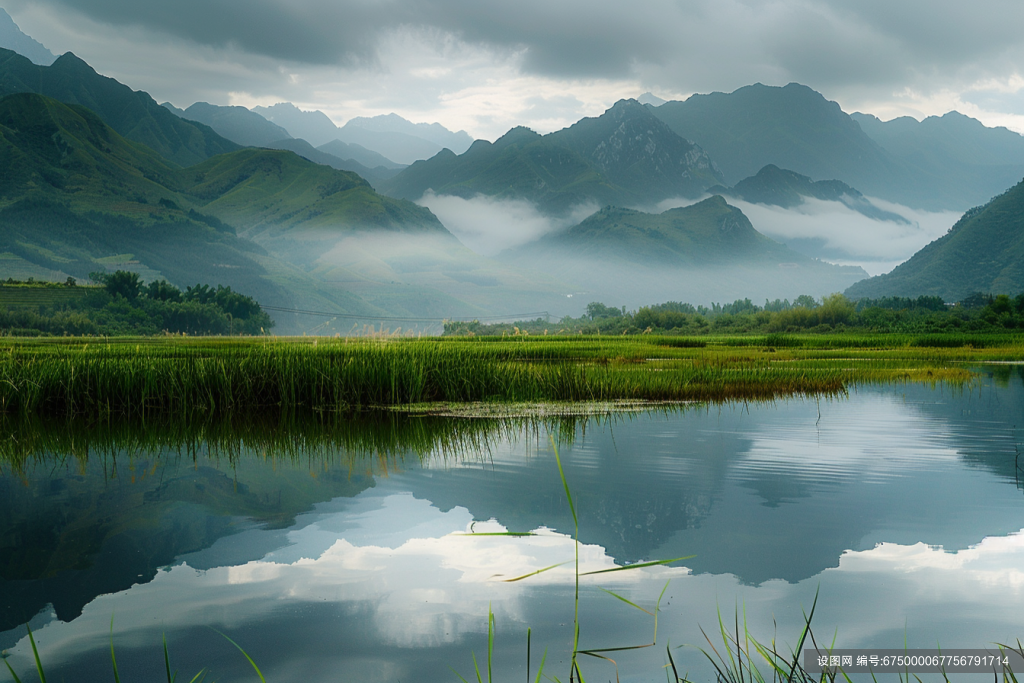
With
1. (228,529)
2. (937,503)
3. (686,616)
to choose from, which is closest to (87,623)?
(228,529)

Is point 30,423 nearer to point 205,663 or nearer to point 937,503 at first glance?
point 205,663

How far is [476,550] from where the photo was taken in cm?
605

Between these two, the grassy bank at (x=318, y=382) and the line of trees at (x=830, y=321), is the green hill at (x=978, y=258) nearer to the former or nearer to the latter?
the line of trees at (x=830, y=321)

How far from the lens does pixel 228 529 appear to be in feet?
22.4

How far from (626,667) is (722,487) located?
171 inches

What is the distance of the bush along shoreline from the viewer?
11031 centimetres

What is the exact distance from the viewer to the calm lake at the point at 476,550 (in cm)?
441

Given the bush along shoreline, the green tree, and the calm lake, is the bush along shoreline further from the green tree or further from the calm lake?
the calm lake

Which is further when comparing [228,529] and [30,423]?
[30,423]

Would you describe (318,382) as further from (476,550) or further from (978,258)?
(978,258)

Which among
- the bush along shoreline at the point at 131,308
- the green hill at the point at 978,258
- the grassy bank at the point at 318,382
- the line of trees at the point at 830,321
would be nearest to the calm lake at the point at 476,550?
the grassy bank at the point at 318,382

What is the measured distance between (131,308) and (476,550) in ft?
434

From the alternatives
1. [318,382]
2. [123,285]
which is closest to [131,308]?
[123,285]

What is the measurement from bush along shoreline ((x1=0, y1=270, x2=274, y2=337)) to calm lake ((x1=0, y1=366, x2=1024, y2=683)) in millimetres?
105188
